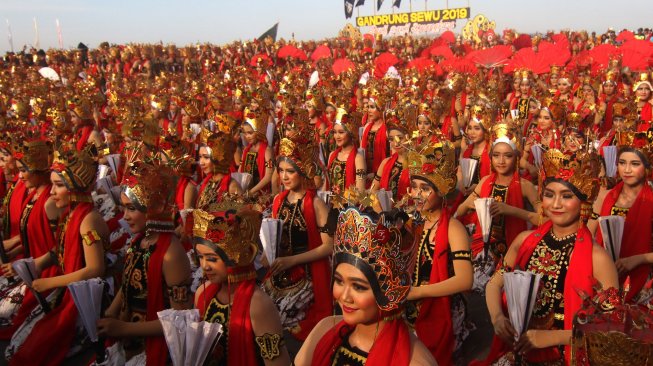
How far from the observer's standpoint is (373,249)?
8.66 ft

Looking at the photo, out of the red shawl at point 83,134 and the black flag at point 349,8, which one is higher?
the black flag at point 349,8

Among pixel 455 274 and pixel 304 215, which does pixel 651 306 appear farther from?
pixel 304 215

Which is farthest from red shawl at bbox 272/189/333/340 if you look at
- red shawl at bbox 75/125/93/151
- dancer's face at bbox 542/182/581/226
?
red shawl at bbox 75/125/93/151

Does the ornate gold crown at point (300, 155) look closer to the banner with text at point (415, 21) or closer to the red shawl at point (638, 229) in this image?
the red shawl at point (638, 229)

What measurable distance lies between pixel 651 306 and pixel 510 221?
4.14 metres

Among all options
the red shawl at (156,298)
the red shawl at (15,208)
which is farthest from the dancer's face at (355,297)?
the red shawl at (15,208)

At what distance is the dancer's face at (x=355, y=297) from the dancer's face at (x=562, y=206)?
2024 mm

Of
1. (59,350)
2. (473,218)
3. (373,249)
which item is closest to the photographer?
(373,249)

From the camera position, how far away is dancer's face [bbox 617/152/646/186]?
5.57 m

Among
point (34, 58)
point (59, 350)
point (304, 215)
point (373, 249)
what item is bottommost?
point (59, 350)

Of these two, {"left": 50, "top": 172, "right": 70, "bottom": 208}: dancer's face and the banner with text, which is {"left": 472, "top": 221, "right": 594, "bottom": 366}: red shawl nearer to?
{"left": 50, "top": 172, "right": 70, "bottom": 208}: dancer's face

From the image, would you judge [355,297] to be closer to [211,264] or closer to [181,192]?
[211,264]

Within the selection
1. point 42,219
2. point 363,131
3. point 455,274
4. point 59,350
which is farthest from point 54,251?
point 363,131

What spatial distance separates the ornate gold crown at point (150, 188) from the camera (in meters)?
4.31
